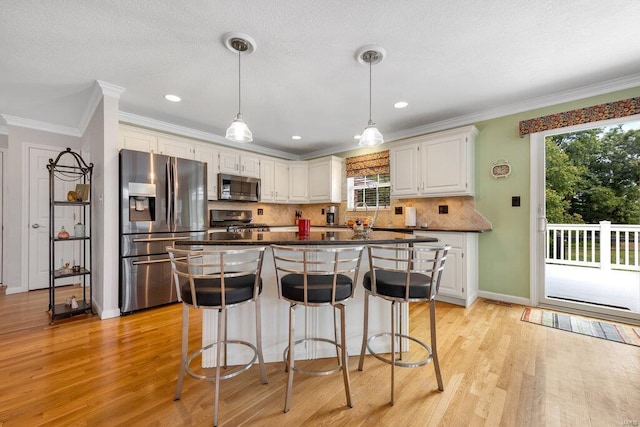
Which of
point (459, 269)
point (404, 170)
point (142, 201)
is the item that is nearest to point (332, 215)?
point (404, 170)

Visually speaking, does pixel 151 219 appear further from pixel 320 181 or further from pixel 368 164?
pixel 368 164

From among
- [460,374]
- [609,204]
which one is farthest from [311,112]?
[609,204]

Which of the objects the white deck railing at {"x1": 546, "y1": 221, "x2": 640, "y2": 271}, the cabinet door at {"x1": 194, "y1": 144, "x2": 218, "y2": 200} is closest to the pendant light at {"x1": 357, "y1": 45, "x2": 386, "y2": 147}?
the cabinet door at {"x1": 194, "y1": 144, "x2": 218, "y2": 200}

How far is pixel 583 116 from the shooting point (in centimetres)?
288

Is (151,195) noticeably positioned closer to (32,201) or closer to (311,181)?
(32,201)

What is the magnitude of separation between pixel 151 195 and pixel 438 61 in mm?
3245

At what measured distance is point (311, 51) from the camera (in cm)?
224

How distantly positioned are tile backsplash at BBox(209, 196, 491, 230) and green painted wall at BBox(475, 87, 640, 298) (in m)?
0.16

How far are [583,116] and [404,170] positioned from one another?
6.40 feet

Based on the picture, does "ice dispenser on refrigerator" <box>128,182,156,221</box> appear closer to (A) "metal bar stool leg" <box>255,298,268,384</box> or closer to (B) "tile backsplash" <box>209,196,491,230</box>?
(B) "tile backsplash" <box>209,196,491,230</box>

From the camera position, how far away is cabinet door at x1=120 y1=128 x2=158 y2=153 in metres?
3.39

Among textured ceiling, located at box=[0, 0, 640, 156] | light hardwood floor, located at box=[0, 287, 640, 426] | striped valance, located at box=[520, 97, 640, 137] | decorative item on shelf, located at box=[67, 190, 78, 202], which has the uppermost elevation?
textured ceiling, located at box=[0, 0, 640, 156]

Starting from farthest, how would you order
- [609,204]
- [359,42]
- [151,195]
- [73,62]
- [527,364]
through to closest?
[609,204] < [151,195] < [73,62] < [359,42] < [527,364]

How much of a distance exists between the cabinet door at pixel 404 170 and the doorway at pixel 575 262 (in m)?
1.34
